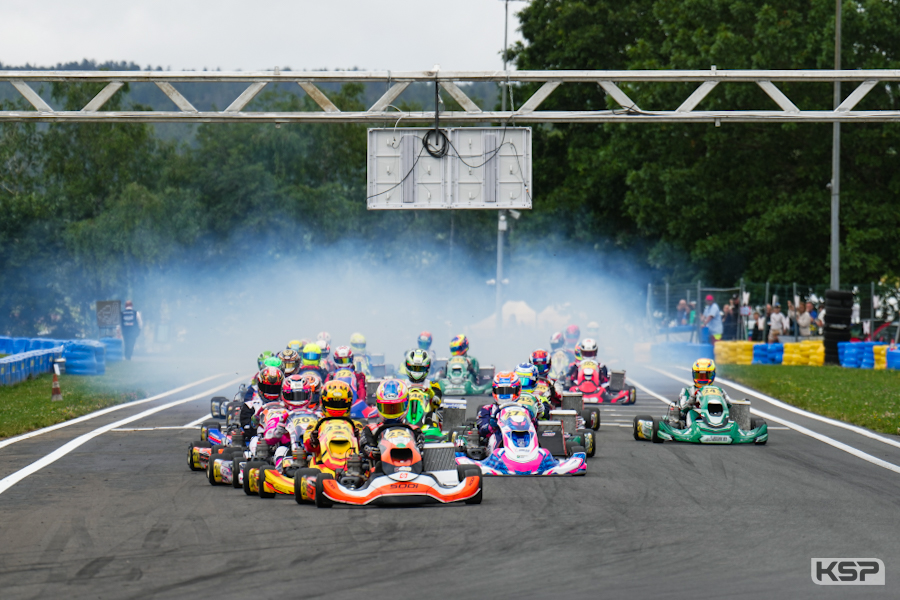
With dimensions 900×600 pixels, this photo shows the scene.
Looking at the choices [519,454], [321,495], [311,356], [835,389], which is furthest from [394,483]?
[835,389]

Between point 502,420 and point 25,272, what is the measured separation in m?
45.0

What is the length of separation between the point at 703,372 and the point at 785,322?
69.5ft

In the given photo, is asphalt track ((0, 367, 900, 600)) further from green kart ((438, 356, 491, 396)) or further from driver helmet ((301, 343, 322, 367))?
green kart ((438, 356, 491, 396))

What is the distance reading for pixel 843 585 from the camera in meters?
7.01

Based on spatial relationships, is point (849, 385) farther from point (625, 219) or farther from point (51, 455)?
point (625, 219)

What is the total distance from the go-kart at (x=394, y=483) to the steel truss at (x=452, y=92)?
19.2 ft

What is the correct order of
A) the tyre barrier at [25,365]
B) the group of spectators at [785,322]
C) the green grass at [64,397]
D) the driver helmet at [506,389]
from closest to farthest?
the driver helmet at [506,389]
the green grass at [64,397]
the tyre barrier at [25,365]
the group of spectators at [785,322]

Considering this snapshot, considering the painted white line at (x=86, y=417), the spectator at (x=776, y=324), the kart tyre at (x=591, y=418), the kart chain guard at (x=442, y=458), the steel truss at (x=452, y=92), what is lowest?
the painted white line at (x=86, y=417)

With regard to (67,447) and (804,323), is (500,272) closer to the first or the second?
(804,323)

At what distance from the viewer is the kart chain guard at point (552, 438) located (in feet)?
42.3

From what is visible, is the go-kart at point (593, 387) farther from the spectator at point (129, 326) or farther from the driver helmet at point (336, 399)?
the spectator at point (129, 326)

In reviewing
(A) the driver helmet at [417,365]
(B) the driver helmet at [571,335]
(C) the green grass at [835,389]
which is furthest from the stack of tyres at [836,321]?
(A) the driver helmet at [417,365]

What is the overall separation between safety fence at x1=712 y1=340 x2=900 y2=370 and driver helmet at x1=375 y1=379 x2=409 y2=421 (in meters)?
20.2

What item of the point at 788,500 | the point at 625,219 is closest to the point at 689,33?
the point at 625,219
